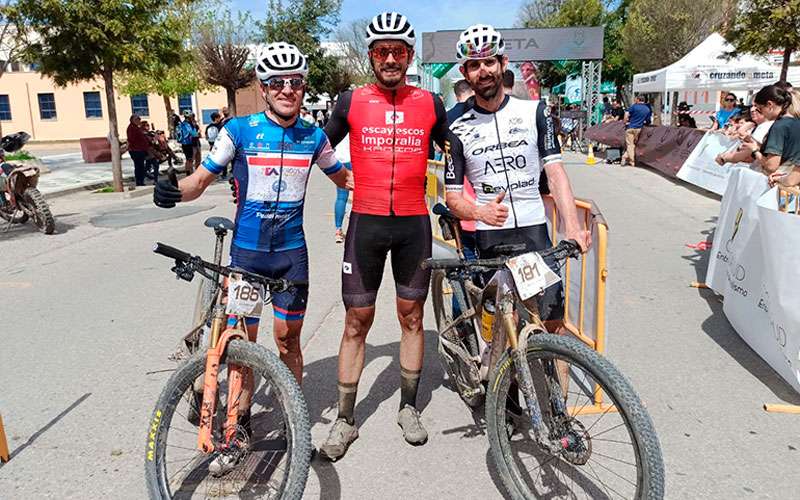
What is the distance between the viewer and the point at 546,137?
328 cm

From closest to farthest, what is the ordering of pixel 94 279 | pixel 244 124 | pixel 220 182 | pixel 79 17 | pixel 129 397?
pixel 244 124 → pixel 129 397 → pixel 94 279 → pixel 79 17 → pixel 220 182

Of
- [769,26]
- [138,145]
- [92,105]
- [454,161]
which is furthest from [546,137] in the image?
[92,105]

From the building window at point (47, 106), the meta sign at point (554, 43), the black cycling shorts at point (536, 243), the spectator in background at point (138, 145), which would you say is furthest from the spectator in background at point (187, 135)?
the building window at point (47, 106)

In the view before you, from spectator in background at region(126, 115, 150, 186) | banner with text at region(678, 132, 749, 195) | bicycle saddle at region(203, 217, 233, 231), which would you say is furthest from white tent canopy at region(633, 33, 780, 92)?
bicycle saddle at region(203, 217, 233, 231)

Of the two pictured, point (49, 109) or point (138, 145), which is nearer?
point (138, 145)

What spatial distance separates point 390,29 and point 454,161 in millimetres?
725

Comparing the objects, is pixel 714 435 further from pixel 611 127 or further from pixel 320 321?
pixel 611 127

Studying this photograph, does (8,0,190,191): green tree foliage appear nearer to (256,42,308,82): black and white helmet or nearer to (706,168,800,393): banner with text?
(256,42,308,82): black and white helmet

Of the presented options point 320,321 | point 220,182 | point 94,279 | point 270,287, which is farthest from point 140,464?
point 220,182

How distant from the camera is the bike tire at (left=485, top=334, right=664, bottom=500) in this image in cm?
232

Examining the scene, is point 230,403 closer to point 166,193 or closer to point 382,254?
point 166,193

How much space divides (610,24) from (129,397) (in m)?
56.7

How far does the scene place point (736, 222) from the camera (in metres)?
5.48

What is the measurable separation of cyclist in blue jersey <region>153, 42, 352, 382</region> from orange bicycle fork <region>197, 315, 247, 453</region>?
45 centimetres
